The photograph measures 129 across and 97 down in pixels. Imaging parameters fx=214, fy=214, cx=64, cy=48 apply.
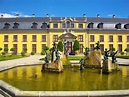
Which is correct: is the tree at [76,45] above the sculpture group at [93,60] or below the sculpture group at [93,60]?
above

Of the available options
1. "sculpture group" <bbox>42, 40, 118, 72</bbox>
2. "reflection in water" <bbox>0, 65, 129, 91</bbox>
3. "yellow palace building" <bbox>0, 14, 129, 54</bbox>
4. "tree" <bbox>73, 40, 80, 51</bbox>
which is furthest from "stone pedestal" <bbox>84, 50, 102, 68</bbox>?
"yellow palace building" <bbox>0, 14, 129, 54</bbox>

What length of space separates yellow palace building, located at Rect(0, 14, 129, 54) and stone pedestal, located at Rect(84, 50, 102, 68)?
110ft

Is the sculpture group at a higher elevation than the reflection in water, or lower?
higher

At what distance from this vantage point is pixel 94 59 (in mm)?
18281

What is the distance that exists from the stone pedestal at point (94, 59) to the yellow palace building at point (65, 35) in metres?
33.4

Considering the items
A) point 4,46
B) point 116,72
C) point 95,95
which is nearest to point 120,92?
point 95,95

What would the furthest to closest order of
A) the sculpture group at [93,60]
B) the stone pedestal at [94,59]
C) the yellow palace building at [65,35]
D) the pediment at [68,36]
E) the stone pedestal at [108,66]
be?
the yellow palace building at [65,35], the pediment at [68,36], the stone pedestal at [94,59], the sculpture group at [93,60], the stone pedestal at [108,66]

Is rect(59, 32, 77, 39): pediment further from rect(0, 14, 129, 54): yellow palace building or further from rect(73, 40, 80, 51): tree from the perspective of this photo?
rect(73, 40, 80, 51): tree

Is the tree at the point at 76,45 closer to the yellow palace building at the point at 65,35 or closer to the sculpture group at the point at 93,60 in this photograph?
the yellow palace building at the point at 65,35

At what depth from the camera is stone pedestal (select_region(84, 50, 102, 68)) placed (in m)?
18.0

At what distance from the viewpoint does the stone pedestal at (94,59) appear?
18.0m

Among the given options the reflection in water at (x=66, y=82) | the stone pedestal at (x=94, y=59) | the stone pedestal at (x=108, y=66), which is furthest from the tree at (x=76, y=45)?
the reflection in water at (x=66, y=82)

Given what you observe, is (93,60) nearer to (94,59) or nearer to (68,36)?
(94,59)

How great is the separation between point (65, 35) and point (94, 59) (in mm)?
33797
